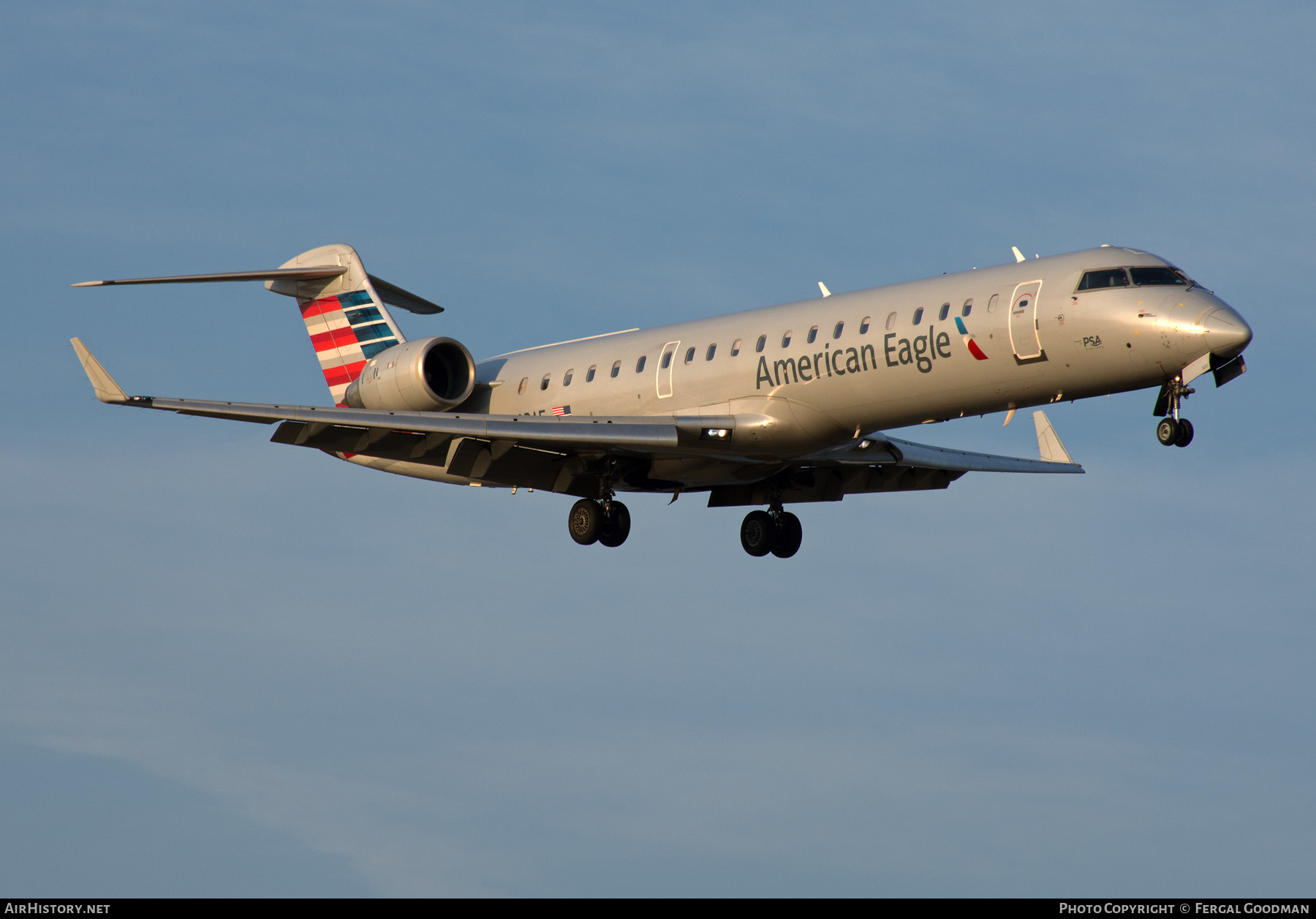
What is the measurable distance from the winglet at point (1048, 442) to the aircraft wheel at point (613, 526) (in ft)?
28.1

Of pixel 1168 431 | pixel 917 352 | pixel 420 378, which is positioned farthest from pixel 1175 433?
pixel 420 378

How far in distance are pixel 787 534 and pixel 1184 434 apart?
28.5 feet

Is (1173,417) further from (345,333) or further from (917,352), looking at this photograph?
(345,333)

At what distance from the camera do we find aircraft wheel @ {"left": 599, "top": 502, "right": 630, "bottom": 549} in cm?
2744

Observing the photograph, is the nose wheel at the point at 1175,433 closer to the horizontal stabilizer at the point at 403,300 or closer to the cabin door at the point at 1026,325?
the cabin door at the point at 1026,325

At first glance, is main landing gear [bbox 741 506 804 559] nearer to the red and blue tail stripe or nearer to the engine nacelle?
the engine nacelle

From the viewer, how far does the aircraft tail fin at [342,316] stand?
31.8m

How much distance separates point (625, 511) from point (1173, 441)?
8.93 meters

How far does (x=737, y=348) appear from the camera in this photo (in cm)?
2616

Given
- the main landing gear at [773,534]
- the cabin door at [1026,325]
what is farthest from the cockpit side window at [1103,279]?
the main landing gear at [773,534]

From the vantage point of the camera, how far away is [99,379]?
80.9 ft

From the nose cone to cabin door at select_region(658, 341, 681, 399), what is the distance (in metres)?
8.16

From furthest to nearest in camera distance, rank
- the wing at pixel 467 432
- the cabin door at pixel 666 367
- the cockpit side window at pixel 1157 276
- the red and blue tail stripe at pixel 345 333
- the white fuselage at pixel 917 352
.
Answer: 1. the red and blue tail stripe at pixel 345 333
2. the cabin door at pixel 666 367
3. the wing at pixel 467 432
4. the cockpit side window at pixel 1157 276
5. the white fuselage at pixel 917 352

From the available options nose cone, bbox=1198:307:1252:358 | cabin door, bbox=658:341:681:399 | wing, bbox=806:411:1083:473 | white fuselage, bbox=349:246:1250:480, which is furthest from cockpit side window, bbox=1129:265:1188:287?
cabin door, bbox=658:341:681:399
